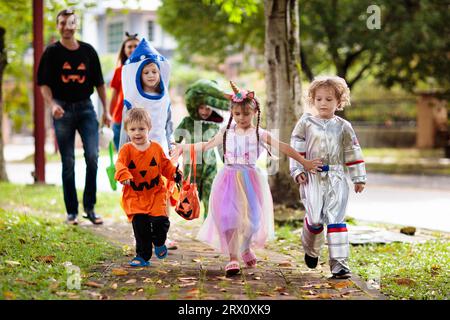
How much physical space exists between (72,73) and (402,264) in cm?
432

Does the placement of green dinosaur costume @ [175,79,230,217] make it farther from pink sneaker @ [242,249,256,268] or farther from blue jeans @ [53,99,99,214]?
pink sneaker @ [242,249,256,268]

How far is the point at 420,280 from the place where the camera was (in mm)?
6133

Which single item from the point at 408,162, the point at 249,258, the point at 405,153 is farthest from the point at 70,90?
the point at 405,153

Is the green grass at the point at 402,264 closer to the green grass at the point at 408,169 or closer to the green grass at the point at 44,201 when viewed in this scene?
the green grass at the point at 44,201

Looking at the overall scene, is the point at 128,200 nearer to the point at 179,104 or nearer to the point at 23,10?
the point at 23,10

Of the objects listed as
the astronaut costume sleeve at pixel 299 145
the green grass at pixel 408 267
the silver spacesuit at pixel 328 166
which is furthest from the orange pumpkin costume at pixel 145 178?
the green grass at pixel 408 267

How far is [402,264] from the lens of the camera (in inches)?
272

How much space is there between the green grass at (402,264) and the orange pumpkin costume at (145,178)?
1543 millimetres

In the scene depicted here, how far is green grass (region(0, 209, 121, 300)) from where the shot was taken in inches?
206

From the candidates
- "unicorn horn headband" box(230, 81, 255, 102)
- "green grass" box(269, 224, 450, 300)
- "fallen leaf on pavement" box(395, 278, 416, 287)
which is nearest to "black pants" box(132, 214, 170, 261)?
"unicorn horn headband" box(230, 81, 255, 102)

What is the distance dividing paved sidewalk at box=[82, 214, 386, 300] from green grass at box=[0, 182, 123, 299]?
26 cm

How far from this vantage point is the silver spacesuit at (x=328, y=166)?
6.24 m

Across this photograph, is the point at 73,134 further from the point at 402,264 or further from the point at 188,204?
the point at 402,264
